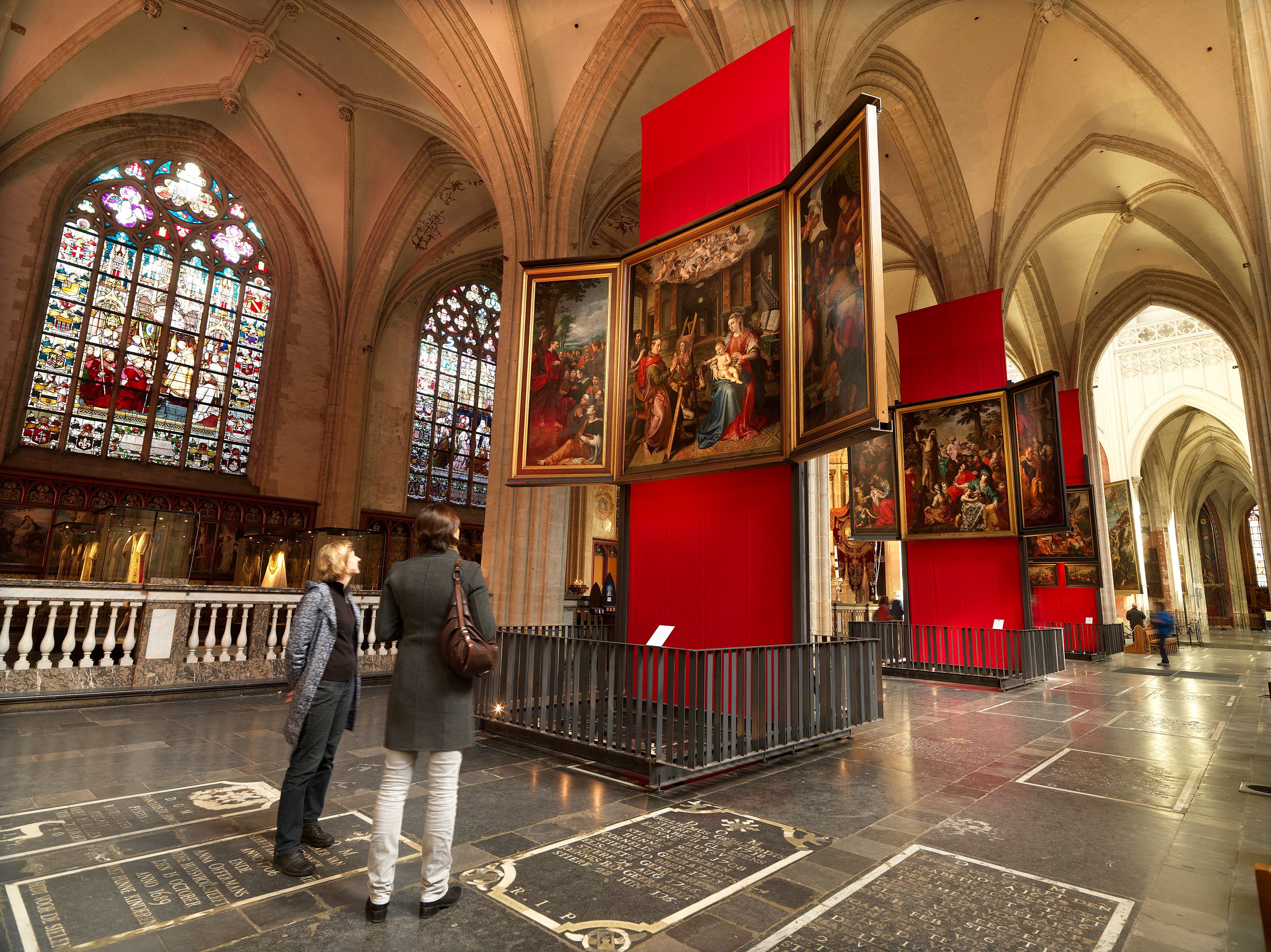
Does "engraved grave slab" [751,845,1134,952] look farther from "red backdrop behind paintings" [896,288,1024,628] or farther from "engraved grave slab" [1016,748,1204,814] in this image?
"red backdrop behind paintings" [896,288,1024,628]

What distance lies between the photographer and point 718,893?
271cm

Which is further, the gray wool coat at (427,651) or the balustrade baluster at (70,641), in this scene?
the balustrade baluster at (70,641)

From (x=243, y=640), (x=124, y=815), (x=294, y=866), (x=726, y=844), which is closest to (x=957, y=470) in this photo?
(x=726, y=844)

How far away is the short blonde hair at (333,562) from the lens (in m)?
3.17

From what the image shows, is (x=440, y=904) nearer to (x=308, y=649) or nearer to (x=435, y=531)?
(x=308, y=649)

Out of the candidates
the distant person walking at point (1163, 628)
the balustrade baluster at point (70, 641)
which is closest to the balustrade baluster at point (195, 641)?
the balustrade baluster at point (70, 641)

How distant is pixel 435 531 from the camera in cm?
279

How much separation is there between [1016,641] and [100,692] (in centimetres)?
1275

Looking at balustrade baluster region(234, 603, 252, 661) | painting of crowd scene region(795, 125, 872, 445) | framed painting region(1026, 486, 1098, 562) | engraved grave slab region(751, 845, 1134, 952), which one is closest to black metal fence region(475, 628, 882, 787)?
engraved grave slab region(751, 845, 1134, 952)

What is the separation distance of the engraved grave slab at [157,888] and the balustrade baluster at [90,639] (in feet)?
16.8

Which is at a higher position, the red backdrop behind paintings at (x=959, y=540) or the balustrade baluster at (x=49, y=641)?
the red backdrop behind paintings at (x=959, y=540)

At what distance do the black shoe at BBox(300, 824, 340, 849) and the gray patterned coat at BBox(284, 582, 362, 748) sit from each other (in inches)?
19.2

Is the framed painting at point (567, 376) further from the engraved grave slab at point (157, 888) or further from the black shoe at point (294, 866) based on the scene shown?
the black shoe at point (294, 866)

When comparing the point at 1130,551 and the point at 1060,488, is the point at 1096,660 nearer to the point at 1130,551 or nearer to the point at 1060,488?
the point at 1060,488
